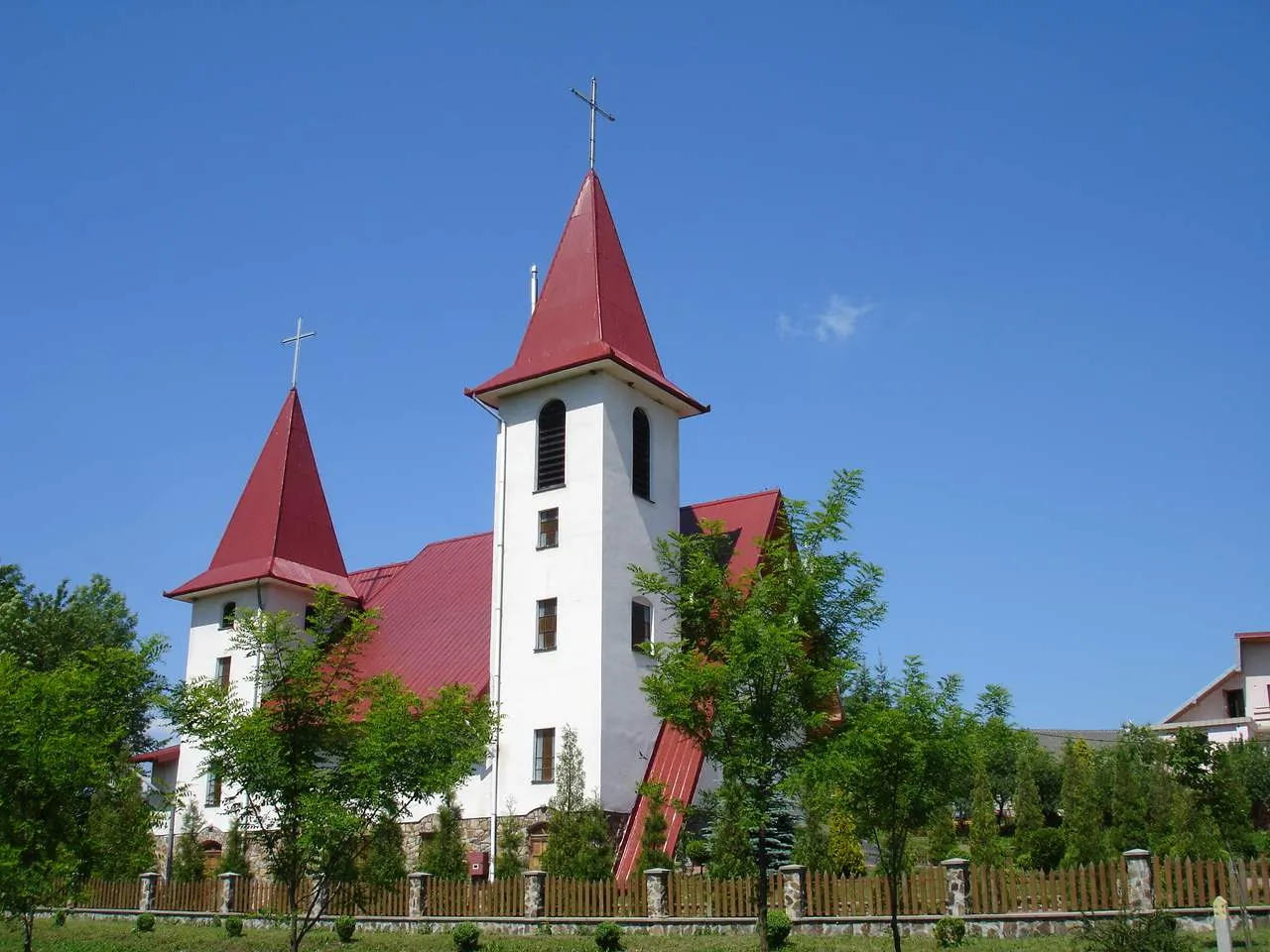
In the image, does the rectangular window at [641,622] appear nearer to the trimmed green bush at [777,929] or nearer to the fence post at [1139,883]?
the trimmed green bush at [777,929]

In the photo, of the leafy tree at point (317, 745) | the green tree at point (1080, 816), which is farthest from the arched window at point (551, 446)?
the green tree at point (1080, 816)

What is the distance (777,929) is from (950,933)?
2784 mm

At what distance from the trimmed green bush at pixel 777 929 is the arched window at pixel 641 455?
13.1 metres

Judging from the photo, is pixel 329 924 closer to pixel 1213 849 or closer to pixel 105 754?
pixel 105 754

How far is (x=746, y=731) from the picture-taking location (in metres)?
17.5

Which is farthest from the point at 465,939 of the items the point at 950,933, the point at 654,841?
the point at 950,933

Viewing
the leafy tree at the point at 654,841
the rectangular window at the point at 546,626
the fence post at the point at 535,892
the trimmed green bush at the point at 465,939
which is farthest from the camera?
the rectangular window at the point at 546,626

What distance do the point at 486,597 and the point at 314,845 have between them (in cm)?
1735

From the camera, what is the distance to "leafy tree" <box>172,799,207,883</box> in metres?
33.1

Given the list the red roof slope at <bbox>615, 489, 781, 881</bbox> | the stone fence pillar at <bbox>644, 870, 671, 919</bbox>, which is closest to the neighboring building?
the red roof slope at <bbox>615, 489, 781, 881</bbox>

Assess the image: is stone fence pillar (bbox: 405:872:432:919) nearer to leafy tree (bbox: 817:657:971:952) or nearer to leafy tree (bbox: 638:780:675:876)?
leafy tree (bbox: 638:780:675:876)

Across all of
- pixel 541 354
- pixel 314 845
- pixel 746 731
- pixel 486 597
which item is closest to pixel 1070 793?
pixel 486 597

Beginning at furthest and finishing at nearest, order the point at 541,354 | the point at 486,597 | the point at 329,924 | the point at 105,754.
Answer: the point at 486,597 < the point at 541,354 < the point at 329,924 < the point at 105,754

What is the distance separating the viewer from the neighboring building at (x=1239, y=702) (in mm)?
49156
